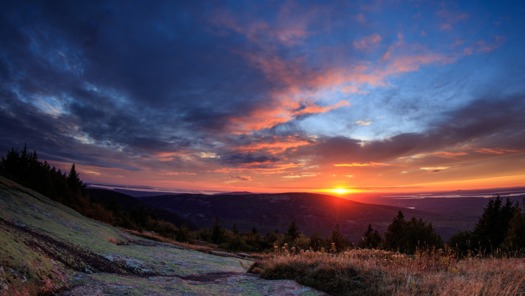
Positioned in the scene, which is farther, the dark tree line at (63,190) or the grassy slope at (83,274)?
the dark tree line at (63,190)

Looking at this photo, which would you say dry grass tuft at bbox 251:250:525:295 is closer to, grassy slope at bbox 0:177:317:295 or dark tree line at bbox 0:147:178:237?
grassy slope at bbox 0:177:317:295

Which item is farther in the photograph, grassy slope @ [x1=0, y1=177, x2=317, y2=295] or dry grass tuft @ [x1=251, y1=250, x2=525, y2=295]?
dry grass tuft @ [x1=251, y1=250, x2=525, y2=295]

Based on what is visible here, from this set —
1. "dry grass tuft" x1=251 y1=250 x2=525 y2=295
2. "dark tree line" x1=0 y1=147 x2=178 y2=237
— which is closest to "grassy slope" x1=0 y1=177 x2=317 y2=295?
"dry grass tuft" x1=251 y1=250 x2=525 y2=295

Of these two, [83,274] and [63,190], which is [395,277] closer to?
[83,274]

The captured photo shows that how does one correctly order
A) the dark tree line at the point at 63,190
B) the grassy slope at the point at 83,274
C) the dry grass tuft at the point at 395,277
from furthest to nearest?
the dark tree line at the point at 63,190 → the dry grass tuft at the point at 395,277 → the grassy slope at the point at 83,274

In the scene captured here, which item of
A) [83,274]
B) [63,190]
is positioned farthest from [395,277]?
[63,190]

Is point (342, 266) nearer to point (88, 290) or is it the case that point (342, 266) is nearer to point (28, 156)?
point (88, 290)

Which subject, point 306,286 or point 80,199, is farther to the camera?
point 80,199

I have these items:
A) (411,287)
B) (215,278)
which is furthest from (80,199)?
(411,287)

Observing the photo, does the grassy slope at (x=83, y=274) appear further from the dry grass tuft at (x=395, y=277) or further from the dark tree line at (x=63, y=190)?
the dark tree line at (x=63, y=190)

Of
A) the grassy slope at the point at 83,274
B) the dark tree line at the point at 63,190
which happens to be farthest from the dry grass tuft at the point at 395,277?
the dark tree line at the point at 63,190

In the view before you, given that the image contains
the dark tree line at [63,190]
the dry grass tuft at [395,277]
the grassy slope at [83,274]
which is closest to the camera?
the grassy slope at [83,274]

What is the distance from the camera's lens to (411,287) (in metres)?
5.98

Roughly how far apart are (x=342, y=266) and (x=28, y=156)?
66662 mm
